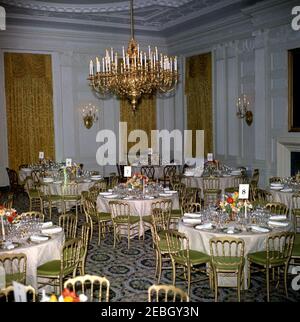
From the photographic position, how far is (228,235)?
6098 millimetres

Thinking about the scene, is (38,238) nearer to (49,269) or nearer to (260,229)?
(49,269)

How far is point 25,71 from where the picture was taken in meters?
14.9

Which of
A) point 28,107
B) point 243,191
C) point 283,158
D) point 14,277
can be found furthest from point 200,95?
point 14,277

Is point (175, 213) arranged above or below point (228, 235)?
below

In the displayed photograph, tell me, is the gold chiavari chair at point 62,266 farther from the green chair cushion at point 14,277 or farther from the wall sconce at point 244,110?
the wall sconce at point 244,110

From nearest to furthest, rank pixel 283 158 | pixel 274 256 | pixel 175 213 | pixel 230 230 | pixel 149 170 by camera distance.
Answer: pixel 274 256 → pixel 230 230 → pixel 175 213 → pixel 283 158 → pixel 149 170

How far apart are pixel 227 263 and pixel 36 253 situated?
239 centimetres

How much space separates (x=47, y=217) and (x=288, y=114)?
21.1 ft

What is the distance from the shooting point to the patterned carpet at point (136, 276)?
6.00 meters

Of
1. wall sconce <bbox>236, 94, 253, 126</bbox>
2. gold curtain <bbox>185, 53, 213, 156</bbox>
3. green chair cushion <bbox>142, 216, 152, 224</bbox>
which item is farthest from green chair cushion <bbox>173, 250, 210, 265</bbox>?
gold curtain <bbox>185, 53, 213, 156</bbox>

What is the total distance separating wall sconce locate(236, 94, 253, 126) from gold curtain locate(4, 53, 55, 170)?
6.18 m

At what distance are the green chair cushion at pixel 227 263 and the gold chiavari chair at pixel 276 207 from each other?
199cm

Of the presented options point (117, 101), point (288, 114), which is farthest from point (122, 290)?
point (117, 101)

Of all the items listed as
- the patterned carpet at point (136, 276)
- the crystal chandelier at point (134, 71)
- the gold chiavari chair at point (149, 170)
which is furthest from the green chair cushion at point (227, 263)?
the gold chiavari chair at point (149, 170)
